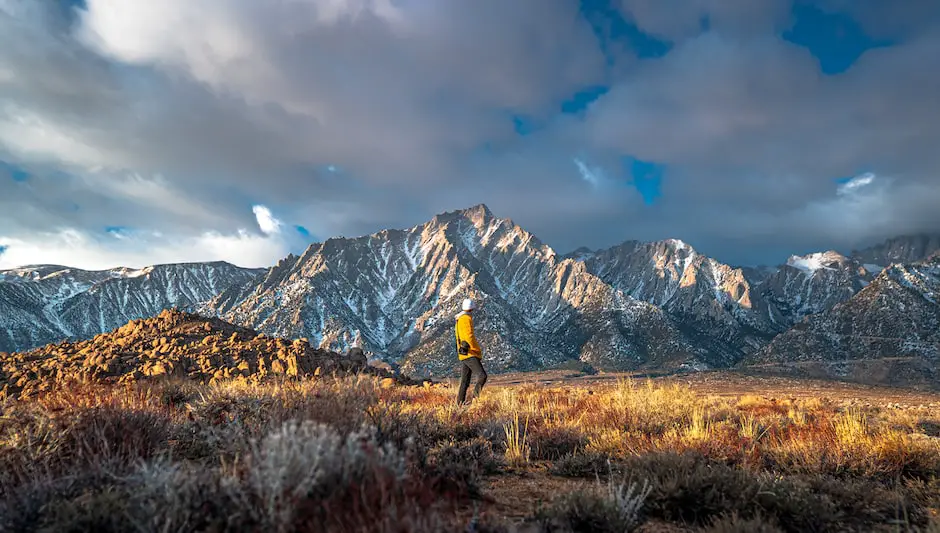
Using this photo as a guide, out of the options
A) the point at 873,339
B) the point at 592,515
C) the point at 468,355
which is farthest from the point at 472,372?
the point at 873,339

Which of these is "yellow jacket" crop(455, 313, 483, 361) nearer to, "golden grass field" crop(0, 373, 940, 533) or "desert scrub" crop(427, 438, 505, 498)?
"golden grass field" crop(0, 373, 940, 533)

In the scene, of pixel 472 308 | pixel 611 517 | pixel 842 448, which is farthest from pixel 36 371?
pixel 842 448

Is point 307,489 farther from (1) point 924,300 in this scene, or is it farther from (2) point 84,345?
(1) point 924,300

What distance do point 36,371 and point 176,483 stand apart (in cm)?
2113

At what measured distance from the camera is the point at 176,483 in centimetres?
293

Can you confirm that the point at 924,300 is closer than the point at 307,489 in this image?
No

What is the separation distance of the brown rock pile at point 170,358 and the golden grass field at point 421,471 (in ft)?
35.3

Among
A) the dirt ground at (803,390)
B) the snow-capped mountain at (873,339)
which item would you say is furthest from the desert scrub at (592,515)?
the snow-capped mountain at (873,339)

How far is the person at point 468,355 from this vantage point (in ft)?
37.9

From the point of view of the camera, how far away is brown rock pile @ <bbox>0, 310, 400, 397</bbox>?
1806 cm

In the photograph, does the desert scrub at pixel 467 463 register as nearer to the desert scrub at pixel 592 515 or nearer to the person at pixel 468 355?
the desert scrub at pixel 592 515

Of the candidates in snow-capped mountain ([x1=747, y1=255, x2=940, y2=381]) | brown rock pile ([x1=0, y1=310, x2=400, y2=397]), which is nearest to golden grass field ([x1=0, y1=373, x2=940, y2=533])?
brown rock pile ([x1=0, y1=310, x2=400, y2=397])

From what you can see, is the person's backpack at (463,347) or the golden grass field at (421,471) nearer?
the golden grass field at (421,471)

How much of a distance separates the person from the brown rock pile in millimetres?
6012
